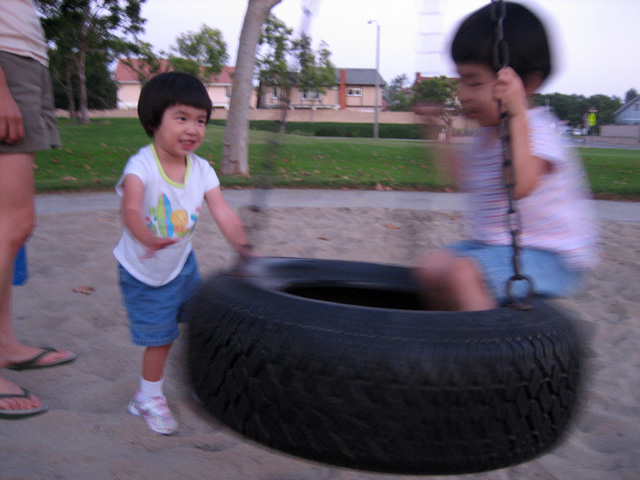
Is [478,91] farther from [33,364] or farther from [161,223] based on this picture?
[33,364]

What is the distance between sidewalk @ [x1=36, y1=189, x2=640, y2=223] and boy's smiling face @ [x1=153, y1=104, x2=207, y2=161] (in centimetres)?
333

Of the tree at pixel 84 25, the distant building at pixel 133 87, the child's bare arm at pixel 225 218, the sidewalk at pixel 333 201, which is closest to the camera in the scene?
the child's bare arm at pixel 225 218

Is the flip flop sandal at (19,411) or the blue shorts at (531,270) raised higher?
the blue shorts at (531,270)

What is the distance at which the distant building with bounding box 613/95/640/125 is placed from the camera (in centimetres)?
6312

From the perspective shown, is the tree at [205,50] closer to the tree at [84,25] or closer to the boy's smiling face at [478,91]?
the tree at [84,25]

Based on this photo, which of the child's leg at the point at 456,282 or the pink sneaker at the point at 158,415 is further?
the pink sneaker at the point at 158,415

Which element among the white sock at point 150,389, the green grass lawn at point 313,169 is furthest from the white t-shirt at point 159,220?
the green grass lawn at point 313,169

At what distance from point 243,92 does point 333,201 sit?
2.67 meters

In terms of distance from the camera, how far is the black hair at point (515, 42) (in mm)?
1461

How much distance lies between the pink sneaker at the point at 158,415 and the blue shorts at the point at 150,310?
0.64 feet

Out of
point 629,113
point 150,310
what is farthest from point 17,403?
point 629,113

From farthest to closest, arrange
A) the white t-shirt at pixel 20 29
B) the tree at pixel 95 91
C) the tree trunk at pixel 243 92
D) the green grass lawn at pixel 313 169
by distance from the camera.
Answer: the tree at pixel 95 91 < the tree trunk at pixel 243 92 < the green grass lawn at pixel 313 169 < the white t-shirt at pixel 20 29

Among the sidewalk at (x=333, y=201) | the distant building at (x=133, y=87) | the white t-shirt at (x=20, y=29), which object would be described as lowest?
the sidewalk at (x=333, y=201)

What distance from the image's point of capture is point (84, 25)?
22641mm
